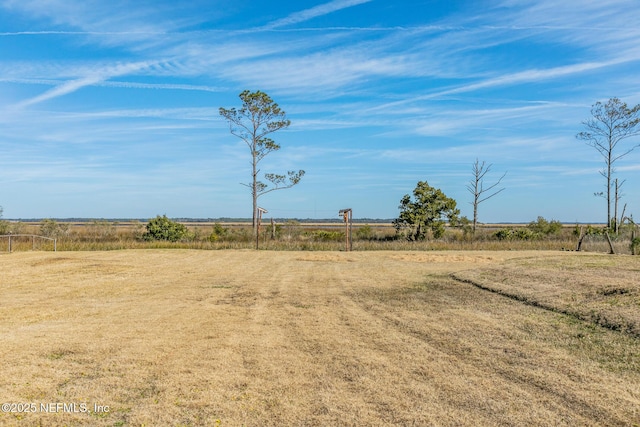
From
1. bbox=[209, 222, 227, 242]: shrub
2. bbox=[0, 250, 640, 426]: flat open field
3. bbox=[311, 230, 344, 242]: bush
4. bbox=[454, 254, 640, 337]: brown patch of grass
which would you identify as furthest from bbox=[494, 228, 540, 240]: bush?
bbox=[0, 250, 640, 426]: flat open field

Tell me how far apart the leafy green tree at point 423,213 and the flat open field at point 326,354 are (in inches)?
776

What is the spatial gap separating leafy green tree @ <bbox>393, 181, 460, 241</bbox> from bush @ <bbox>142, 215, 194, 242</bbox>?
12822 mm

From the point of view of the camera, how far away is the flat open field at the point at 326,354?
14.2ft

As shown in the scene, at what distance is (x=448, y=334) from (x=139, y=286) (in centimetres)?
814

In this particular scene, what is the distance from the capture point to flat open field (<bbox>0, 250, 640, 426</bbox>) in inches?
170

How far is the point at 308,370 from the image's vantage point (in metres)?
5.44

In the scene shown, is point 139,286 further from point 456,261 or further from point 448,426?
point 456,261

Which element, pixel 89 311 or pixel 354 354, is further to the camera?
pixel 89 311

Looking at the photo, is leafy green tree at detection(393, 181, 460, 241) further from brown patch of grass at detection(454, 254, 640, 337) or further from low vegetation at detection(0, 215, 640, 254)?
brown patch of grass at detection(454, 254, 640, 337)

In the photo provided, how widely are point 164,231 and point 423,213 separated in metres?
15.5

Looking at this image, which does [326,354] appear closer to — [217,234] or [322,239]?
[322,239]

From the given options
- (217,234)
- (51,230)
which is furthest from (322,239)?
(51,230)

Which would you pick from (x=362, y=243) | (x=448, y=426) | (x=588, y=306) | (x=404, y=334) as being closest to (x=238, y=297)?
(x=404, y=334)

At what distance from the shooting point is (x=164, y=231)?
106 feet
